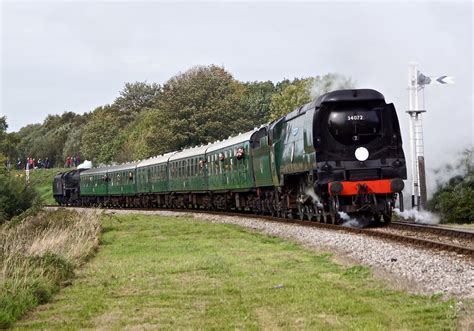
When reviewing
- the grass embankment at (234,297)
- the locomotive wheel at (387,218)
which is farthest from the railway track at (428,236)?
the grass embankment at (234,297)

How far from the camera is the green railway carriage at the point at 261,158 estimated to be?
25.1 meters

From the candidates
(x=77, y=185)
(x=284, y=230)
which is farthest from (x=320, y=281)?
(x=77, y=185)

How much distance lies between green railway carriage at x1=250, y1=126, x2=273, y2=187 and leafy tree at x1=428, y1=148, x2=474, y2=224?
24.3 feet

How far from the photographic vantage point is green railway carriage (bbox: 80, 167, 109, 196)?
5781 centimetres

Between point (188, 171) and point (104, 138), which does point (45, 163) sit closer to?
point (104, 138)

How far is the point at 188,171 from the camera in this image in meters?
39.7

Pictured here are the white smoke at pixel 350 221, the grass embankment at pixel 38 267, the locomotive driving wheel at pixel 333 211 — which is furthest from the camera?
the white smoke at pixel 350 221

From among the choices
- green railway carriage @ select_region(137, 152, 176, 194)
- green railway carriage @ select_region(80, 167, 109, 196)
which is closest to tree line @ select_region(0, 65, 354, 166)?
green railway carriage @ select_region(80, 167, 109, 196)

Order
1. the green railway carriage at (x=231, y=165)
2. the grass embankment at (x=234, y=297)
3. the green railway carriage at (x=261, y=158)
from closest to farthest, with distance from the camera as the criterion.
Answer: the grass embankment at (x=234, y=297)
the green railway carriage at (x=261, y=158)
the green railway carriage at (x=231, y=165)

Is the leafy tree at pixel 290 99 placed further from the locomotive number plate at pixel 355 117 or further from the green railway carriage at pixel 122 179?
the locomotive number plate at pixel 355 117

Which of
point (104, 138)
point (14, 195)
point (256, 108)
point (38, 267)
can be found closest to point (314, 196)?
point (38, 267)

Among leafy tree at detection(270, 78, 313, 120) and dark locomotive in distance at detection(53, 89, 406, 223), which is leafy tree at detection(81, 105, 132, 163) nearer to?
leafy tree at detection(270, 78, 313, 120)

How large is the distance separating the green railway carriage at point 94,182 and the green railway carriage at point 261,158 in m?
31.4

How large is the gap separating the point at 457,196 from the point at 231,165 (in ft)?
30.1
